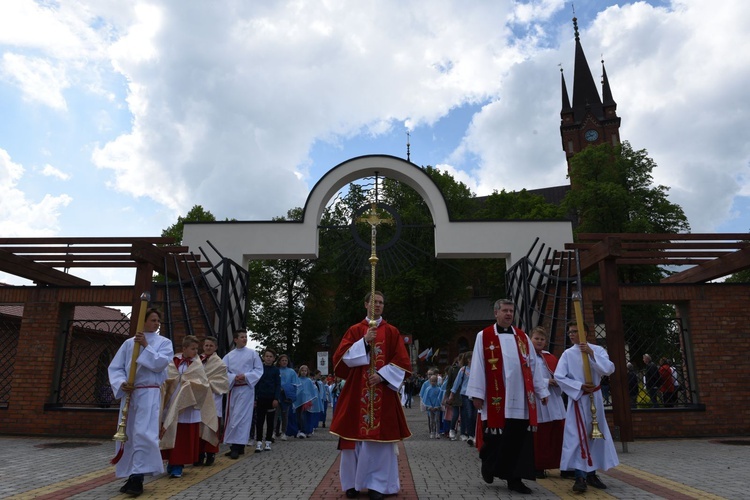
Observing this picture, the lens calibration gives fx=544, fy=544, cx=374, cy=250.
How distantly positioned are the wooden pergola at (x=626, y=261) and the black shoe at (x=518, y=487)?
4.21 meters

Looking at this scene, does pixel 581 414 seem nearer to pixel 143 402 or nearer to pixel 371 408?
pixel 371 408

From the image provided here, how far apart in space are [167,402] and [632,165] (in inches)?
1204

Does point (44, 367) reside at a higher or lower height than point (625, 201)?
lower

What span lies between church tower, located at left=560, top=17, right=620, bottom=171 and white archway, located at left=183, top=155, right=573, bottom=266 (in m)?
50.4

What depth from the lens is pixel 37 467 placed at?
22.9 ft

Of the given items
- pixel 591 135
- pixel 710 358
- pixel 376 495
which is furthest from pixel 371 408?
pixel 591 135

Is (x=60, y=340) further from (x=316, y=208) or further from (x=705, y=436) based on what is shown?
(x=705, y=436)

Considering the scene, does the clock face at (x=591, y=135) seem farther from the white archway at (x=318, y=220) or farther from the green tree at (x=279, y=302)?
the white archway at (x=318, y=220)

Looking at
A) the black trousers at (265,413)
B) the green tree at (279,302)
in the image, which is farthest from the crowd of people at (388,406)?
the green tree at (279,302)

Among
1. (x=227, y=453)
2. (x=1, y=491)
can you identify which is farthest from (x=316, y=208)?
(x=1, y=491)

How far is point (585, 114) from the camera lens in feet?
198

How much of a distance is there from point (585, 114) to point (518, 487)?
202 feet

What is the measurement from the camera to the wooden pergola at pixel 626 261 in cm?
909

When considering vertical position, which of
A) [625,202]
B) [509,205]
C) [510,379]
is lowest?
[510,379]
